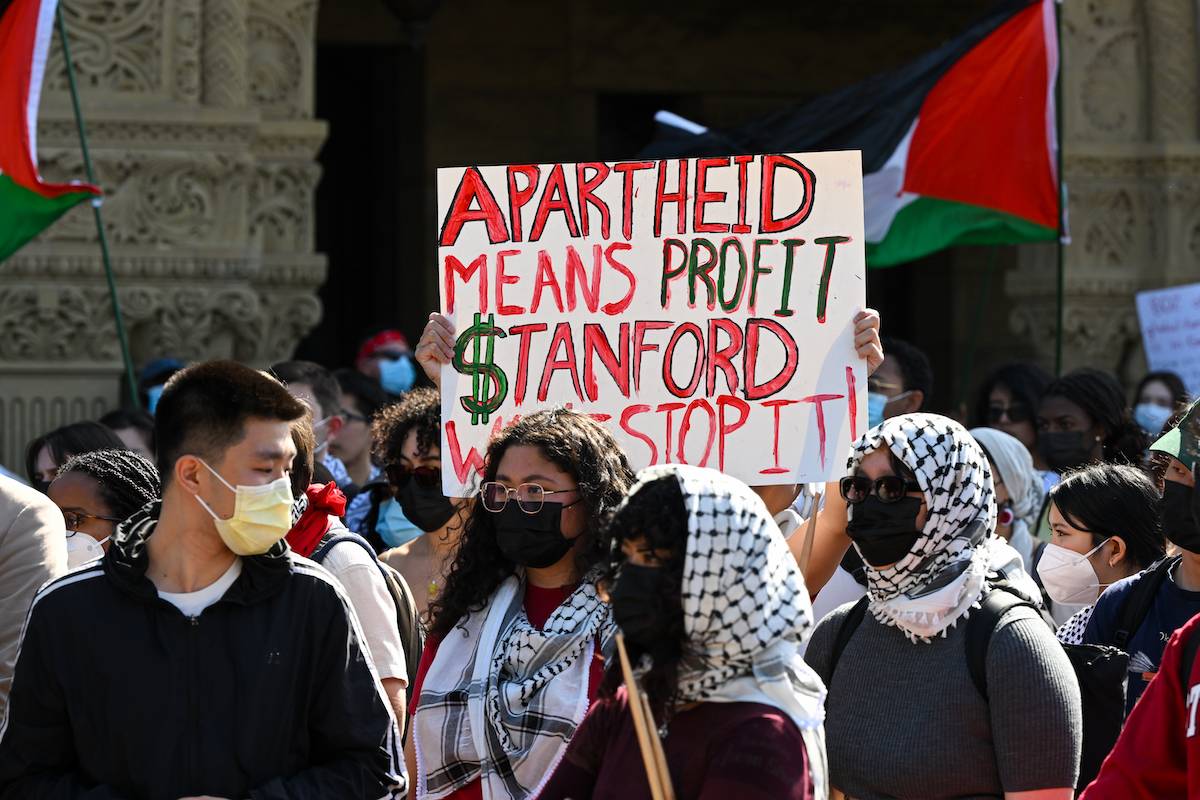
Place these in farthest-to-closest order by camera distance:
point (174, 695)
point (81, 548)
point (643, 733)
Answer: point (81, 548), point (174, 695), point (643, 733)

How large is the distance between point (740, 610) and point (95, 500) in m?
2.29

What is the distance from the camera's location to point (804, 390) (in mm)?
4570

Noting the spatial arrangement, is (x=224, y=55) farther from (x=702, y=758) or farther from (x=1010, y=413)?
(x=702, y=758)

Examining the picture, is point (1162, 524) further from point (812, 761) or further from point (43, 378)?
point (43, 378)

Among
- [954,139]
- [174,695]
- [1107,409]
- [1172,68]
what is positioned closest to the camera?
[174,695]

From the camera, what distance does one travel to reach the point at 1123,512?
4820 mm

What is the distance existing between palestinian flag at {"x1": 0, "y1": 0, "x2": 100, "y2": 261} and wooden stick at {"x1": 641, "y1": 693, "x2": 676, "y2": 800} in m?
4.72

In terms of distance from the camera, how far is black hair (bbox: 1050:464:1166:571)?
4.82 m

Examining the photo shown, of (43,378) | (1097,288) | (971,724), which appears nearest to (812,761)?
(971,724)

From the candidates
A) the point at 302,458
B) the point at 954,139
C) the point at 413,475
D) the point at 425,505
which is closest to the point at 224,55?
the point at 954,139

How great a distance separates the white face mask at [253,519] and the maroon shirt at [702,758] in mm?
642

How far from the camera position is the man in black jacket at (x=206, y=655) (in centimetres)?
319

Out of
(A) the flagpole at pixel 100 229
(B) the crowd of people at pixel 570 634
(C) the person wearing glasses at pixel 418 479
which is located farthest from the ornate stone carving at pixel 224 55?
(B) the crowd of people at pixel 570 634

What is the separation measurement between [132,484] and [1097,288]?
6.22 m
